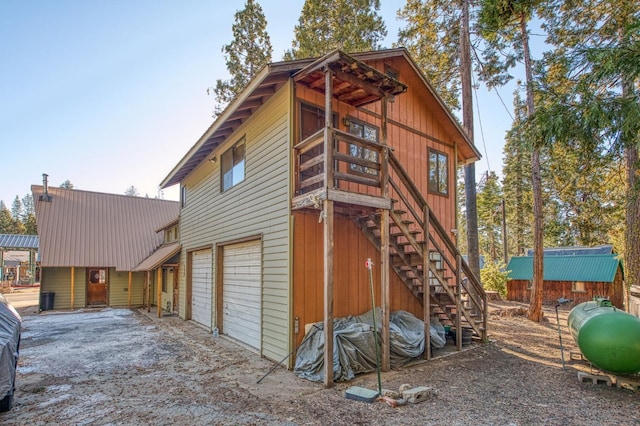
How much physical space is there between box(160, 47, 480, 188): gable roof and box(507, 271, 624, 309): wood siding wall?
1227 cm

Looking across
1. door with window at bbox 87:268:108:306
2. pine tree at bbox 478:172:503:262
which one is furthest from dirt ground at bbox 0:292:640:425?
pine tree at bbox 478:172:503:262

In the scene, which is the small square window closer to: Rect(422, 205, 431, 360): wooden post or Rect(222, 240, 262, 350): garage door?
Rect(422, 205, 431, 360): wooden post

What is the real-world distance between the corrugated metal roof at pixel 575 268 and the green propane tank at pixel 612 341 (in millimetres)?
14854

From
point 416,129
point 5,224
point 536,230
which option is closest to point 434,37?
point 416,129

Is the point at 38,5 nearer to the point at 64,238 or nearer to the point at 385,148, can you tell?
the point at 385,148

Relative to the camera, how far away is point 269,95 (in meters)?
8.02

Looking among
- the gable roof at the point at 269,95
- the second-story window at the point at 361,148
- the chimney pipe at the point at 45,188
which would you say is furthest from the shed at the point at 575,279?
the chimney pipe at the point at 45,188

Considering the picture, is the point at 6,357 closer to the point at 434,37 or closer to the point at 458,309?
the point at 458,309

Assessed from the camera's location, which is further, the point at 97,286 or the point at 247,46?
the point at 247,46

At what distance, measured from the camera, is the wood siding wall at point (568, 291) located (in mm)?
17906

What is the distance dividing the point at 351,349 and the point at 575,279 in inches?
696

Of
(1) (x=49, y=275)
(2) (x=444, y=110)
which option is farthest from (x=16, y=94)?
(2) (x=444, y=110)

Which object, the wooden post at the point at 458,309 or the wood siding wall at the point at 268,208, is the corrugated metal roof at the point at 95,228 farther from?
the wooden post at the point at 458,309

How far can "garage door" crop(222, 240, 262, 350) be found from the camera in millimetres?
8383
